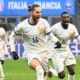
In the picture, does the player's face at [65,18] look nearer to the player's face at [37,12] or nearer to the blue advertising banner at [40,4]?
the player's face at [37,12]

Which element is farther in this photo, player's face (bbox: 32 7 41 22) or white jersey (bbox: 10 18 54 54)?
white jersey (bbox: 10 18 54 54)

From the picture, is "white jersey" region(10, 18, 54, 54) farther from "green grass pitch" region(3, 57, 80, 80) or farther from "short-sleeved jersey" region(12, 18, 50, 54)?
"green grass pitch" region(3, 57, 80, 80)

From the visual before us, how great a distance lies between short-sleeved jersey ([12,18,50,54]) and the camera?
13858 mm

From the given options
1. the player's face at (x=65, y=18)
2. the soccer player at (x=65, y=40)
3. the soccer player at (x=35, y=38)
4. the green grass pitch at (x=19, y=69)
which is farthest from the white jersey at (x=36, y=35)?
the green grass pitch at (x=19, y=69)

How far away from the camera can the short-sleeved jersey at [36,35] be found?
13.9 m

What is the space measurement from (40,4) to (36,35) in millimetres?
26868

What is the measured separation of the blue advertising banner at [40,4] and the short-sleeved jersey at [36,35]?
82.5 feet

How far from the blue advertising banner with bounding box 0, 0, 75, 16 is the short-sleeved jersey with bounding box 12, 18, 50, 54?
25.2 metres

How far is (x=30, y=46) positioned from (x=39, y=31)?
44cm

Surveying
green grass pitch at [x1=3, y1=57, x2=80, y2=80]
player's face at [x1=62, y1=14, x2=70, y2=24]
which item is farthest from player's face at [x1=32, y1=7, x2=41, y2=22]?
green grass pitch at [x1=3, y1=57, x2=80, y2=80]

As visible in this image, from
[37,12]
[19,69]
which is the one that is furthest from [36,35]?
[19,69]

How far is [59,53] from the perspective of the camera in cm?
1678

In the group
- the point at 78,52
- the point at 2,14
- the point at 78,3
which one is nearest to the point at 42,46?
the point at 78,52

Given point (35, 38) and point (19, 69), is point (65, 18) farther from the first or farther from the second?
point (19, 69)
